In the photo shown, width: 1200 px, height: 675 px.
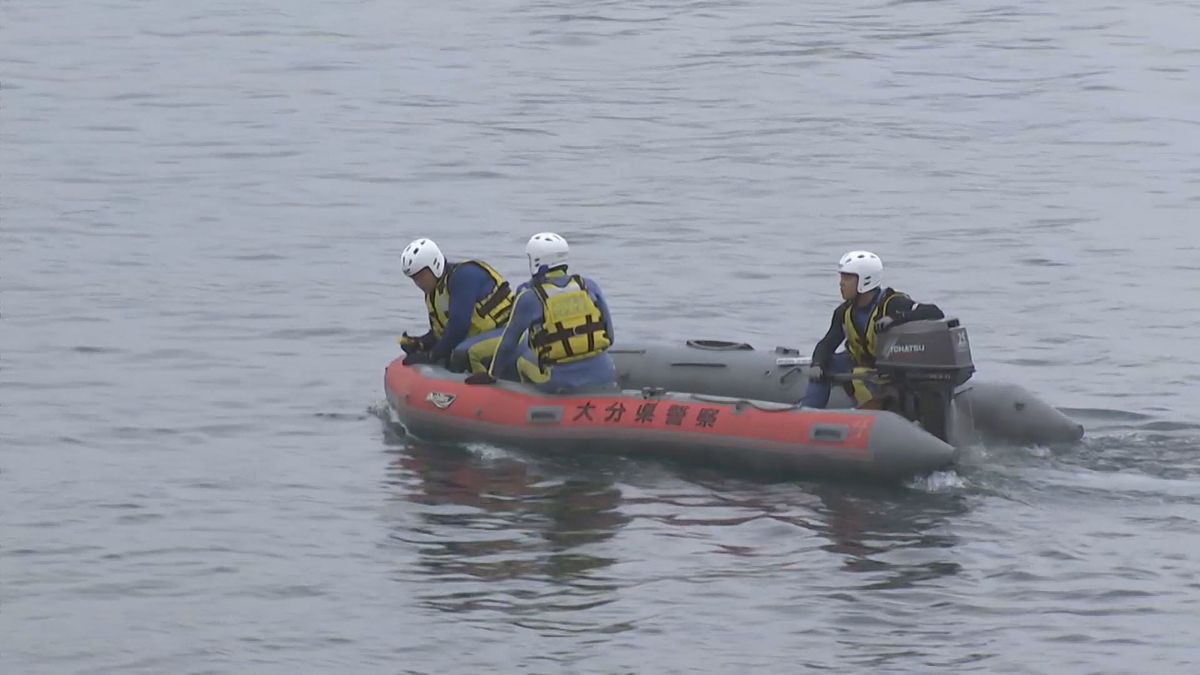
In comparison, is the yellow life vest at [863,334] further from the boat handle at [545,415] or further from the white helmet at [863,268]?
the boat handle at [545,415]

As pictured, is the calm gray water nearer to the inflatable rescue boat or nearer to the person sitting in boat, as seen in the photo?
the inflatable rescue boat

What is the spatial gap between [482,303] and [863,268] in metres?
2.88

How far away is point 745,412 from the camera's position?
42.7ft

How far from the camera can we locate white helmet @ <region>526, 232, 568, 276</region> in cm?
1342

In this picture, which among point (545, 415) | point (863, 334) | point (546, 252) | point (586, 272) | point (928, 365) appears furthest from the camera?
point (586, 272)

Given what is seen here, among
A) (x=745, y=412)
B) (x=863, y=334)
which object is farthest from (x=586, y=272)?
(x=863, y=334)

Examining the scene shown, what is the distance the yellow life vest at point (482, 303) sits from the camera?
1448 centimetres

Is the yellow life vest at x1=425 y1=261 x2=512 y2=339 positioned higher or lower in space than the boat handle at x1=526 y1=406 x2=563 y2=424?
higher

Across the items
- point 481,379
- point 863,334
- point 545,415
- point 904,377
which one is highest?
point 863,334

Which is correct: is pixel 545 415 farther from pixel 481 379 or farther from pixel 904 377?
pixel 904 377

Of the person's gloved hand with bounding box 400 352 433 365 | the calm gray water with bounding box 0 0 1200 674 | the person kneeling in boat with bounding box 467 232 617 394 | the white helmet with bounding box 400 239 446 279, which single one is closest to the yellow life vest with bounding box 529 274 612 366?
the person kneeling in boat with bounding box 467 232 617 394

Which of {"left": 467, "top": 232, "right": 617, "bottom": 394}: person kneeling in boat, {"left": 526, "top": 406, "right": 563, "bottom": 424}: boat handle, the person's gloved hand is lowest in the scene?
{"left": 526, "top": 406, "right": 563, "bottom": 424}: boat handle

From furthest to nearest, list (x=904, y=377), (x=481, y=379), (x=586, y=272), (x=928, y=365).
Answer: (x=586, y=272)
(x=481, y=379)
(x=904, y=377)
(x=928, y=365)

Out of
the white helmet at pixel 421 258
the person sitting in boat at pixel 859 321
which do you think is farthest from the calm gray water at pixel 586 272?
the white helmet at pixel 421 258
